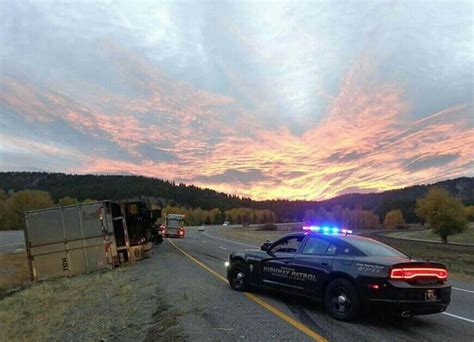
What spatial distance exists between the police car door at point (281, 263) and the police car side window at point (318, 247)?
0.29 m

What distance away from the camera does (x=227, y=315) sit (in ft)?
28.1

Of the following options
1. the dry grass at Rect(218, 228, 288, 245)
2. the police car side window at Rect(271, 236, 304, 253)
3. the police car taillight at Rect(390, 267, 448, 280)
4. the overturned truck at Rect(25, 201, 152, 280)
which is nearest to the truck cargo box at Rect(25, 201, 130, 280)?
the overturned truck at Rect(25, 201, 152, 280)

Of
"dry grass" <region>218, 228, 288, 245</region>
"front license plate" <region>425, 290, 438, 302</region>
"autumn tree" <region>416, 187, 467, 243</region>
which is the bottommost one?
"autumn tree" <region>416, 187, 467, 243</region>

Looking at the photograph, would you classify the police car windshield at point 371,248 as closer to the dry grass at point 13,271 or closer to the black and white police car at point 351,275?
the black and white police car at point 351,275

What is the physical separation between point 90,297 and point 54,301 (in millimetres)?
1058

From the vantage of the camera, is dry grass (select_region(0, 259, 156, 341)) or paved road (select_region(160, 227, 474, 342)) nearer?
paved road (select_region(160, 227, 474, 342))

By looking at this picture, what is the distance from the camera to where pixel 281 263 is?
32.6 ft

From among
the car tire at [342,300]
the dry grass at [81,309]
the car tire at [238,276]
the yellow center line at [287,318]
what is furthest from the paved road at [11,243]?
the car tire at [342,300]

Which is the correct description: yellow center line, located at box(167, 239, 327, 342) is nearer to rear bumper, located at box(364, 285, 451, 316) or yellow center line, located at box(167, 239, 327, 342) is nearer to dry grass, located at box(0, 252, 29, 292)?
rear bumper, located at box(364, 285, 451, 316)

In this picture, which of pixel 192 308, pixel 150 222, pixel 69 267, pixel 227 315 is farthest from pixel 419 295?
pixel 150 222

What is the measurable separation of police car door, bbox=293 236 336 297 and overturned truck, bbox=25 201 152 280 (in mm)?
10361

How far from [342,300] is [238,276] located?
357 centimetres

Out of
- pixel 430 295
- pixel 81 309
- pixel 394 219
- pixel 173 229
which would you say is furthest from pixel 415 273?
pixel 394 219

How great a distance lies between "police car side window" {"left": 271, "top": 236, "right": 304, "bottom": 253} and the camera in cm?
991
